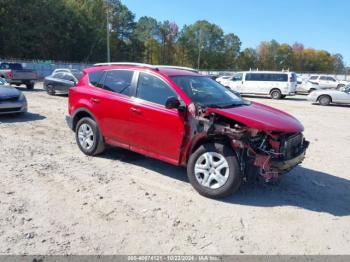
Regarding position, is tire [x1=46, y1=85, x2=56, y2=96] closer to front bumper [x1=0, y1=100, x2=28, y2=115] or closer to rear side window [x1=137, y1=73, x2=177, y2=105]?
front bumper [x1=0, y1=100, x2=28, y2=115]

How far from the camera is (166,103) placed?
511 cm

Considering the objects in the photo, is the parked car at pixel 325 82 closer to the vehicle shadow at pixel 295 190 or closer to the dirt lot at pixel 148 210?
the dirt lot at pixel 148 210

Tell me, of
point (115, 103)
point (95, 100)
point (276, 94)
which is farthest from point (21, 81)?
point (115, 103)

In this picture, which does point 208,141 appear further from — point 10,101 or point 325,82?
point 325,82

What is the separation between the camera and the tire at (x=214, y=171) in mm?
4746

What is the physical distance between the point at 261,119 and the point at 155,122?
160 centimetres

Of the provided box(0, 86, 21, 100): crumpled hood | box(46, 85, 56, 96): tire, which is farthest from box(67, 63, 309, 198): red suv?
box(46, 85, 56, 96): tire

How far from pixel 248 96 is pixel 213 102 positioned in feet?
69.2

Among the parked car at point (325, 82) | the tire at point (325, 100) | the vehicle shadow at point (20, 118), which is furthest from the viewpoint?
the parked car at point (325, 82)

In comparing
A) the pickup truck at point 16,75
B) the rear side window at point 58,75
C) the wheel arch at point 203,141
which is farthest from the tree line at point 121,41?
the wheel arch at point 203,141

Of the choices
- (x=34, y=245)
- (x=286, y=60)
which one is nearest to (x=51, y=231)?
→ (x=34, y=245)

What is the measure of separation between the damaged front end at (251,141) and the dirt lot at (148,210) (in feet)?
1.73

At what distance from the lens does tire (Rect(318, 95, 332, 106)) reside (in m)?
20.7

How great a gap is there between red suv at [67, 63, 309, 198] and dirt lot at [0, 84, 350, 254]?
0.42 meters
